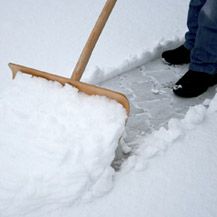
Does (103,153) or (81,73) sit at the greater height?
(81,73)

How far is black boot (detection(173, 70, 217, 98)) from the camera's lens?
1.83m

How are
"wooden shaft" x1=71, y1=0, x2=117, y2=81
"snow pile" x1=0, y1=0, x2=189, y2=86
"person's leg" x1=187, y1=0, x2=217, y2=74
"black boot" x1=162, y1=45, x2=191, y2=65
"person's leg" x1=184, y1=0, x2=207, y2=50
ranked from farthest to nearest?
1. "snow pile" x1=0, y1=0, x2=189, y2=86
2. "black boot" x1=162, y1=45, x2=191, y2=65
3. "person's leg" x1=184, y1=0, x2=207, y2=50
4. "person's leg" x1=187, y1=0, x2=217, y2=74
5. "wooden shaft" x1=71, y1=0, x2=117, y2=81

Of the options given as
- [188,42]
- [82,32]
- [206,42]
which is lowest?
[82,32]

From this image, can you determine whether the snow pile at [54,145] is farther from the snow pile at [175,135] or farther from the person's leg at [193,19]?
the person's leg at [193,19]

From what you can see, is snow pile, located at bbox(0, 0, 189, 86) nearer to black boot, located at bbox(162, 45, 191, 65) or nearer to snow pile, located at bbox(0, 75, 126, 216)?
black boot, located at bbox(162, 45, 191, 65)

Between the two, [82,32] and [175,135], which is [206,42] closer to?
[175,135]

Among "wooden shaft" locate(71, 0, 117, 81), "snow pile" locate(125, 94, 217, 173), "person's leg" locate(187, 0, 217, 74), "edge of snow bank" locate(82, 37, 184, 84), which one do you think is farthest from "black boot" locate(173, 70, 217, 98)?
"wooden shaft" locate(71, 0, 117, 81)

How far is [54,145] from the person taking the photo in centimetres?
127

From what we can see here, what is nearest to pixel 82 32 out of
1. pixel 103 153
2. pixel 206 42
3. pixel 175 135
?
pixel 206 42

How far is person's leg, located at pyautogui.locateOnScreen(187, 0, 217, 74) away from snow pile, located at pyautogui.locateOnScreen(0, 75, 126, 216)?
28.8 inches

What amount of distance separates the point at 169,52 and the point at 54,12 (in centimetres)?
174

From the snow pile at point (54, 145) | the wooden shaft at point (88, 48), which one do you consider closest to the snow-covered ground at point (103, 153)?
the snow pile at point (54, 145)

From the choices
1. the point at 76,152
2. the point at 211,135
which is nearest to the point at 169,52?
the point at 211,135

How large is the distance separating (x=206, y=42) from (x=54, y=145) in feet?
3.46
